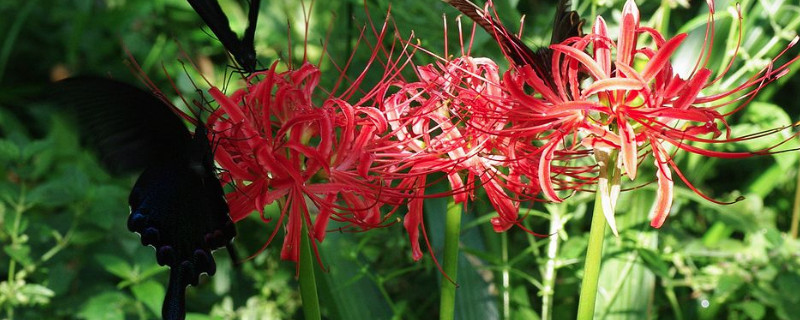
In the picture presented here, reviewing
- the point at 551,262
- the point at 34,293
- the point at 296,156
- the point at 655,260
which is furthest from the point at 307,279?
the point at 34,293

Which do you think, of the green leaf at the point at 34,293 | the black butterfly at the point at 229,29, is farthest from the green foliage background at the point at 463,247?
the black butterfly at the point at 229,29

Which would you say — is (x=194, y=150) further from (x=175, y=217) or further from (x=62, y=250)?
(x=62, y=250)

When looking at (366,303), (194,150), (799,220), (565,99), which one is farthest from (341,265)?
(799,220)

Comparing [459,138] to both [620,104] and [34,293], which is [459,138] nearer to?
[620,104]

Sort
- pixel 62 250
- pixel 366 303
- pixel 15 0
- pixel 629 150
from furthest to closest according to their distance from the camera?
pixel 15 0 < pixel 62 250 < pixel 366 303 < pixel 629 150

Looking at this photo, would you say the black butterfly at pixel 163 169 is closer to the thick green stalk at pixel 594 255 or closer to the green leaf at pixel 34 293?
the thick green stalk at pixel 594 255

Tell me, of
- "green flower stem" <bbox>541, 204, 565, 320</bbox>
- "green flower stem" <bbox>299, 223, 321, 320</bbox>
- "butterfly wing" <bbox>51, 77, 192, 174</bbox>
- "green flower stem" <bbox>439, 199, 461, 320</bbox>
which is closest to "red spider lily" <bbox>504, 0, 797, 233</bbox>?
"green flower stem" <bbox>439, 199, 461, 320</bbox>

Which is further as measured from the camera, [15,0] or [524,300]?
[15,0]
